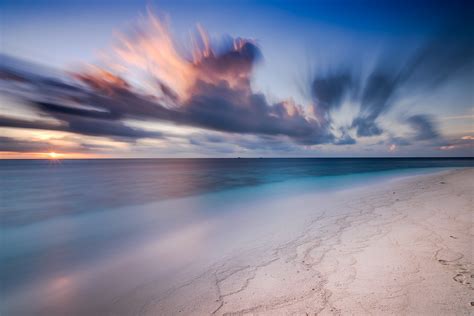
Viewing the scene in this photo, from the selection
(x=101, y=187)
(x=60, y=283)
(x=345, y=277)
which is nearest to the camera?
(x=345, y=277)

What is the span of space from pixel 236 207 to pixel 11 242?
1078 cm

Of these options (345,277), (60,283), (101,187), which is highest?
(345,277)

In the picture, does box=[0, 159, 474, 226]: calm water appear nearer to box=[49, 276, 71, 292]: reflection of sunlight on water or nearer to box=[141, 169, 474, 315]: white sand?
box=[49, 276, 71, 292]: reflection of sunlight on water

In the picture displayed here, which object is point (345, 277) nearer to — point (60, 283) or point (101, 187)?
point (60, 283)

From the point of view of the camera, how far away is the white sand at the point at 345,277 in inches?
133

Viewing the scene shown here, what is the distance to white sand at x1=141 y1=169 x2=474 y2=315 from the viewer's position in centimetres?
339

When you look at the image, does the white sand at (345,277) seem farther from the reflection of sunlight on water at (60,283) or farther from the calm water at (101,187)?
the calm water at (101,187)

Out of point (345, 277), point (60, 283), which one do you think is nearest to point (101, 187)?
point (60, 283)

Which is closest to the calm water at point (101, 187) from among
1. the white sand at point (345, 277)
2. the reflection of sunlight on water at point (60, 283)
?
the reflection of sunlight on water at point (60, 283)

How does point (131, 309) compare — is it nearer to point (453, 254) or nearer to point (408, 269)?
point (408, 269)

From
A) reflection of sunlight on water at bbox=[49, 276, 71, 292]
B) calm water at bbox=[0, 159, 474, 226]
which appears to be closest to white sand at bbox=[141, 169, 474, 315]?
reflection of sunlight on water at bbox=[49, 276, 71, 292]

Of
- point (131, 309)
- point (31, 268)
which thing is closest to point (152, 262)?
point (131, 309)

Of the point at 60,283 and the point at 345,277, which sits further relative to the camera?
the point at 60,283

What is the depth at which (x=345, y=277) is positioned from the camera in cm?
409
